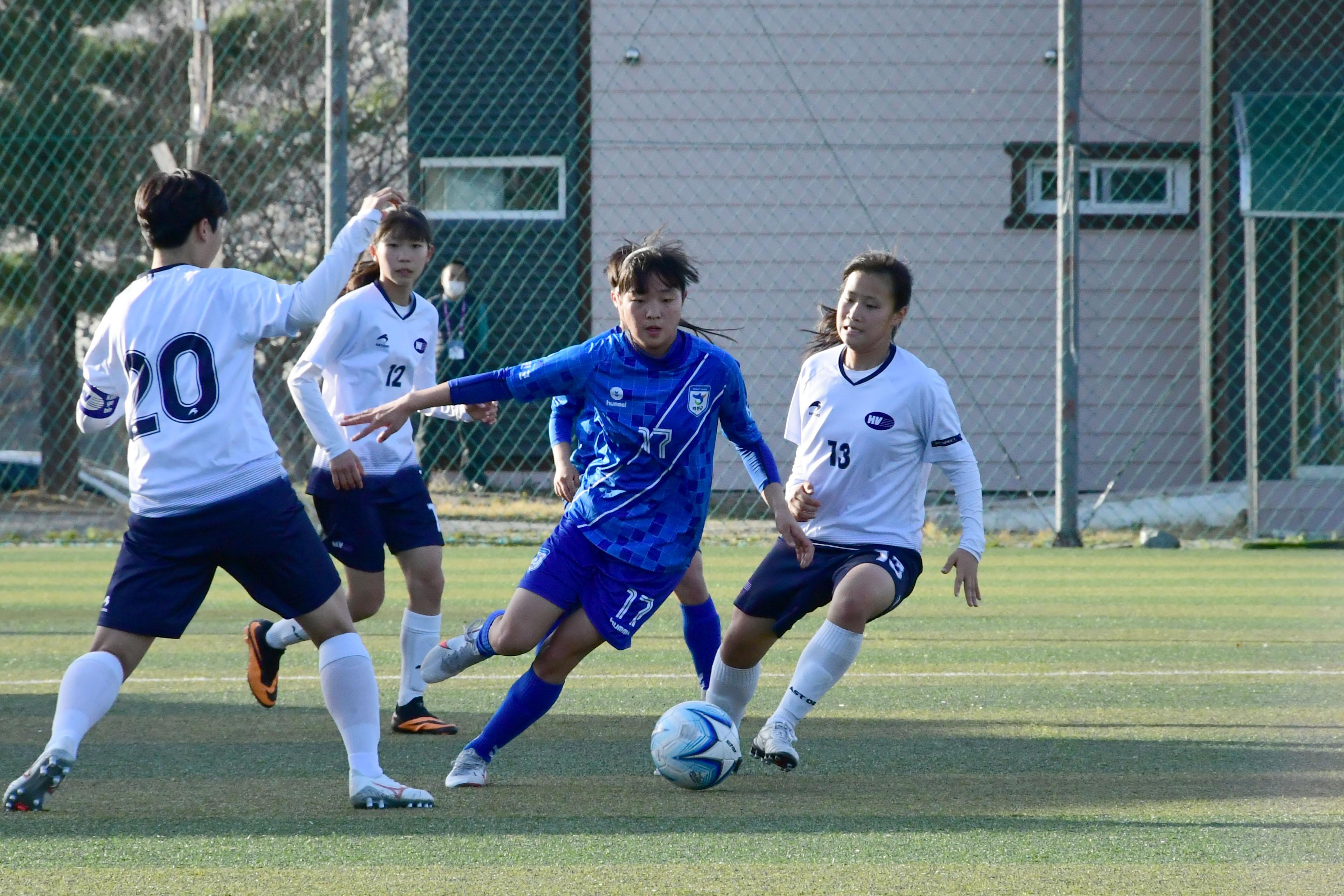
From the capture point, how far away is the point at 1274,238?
1252 cm

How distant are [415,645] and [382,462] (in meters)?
0.64

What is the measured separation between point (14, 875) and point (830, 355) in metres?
2.80

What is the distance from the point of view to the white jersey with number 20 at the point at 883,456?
4.58 metres

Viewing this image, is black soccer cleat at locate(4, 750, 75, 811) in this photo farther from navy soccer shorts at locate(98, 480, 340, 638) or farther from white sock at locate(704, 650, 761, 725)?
white sock at locate(704, 650, 761, 725)

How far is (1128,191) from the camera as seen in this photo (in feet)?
47.1

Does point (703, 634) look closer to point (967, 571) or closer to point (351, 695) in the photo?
point (967, 571)

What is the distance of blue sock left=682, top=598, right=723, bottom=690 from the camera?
16.9 feet

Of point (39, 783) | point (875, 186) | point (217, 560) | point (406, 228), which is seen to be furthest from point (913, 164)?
point (39, 783)

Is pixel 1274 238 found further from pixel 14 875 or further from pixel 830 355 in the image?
pixel 14 875

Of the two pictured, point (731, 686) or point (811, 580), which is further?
point (731, 686)

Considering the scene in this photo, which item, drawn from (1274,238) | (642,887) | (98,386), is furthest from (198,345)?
(1274,238)

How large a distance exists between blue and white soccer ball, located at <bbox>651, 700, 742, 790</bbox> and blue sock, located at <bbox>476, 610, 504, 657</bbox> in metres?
0.53

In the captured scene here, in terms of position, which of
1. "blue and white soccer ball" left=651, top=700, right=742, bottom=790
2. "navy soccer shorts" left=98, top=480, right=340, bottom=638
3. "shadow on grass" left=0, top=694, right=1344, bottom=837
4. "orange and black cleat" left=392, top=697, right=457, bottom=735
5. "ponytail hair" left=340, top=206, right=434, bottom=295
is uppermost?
"ponytail hair" left=340, top=206, right=434, bottom=295

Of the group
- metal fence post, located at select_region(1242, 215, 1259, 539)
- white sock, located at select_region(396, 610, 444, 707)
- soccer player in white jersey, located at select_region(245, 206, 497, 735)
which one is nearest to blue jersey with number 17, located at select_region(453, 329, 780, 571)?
soccer player in white jersey, located at select_region(245, 206, 497, 735)
